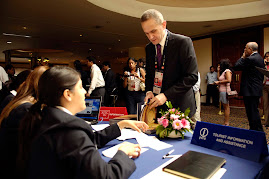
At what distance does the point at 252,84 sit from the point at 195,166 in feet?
10.5

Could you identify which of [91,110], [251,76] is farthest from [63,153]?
[251,76]

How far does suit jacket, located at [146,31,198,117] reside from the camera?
1.51m

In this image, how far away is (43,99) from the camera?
784mm

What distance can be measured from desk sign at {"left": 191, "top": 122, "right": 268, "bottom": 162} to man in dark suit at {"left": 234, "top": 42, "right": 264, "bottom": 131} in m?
2.67

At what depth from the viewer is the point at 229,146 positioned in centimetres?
103

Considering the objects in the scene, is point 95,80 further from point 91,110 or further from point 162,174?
point 162,174

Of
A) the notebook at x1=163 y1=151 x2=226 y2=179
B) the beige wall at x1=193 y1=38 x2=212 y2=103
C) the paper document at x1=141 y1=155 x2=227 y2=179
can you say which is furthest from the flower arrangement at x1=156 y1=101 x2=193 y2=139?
the beige wall at x1=193 y1=38 x2=212 y2=103

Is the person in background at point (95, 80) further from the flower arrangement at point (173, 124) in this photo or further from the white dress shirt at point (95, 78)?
the flower arrangement at point (173, 124)

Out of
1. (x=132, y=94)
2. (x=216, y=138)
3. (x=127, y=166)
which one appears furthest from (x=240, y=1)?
(x=127, y=166)

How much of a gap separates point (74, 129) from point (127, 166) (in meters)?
0.28

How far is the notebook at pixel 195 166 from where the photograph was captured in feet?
2.49

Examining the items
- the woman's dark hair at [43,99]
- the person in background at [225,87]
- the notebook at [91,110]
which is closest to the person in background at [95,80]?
the notebook at [91,110]

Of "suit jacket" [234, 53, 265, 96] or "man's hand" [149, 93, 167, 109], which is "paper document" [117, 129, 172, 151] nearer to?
"man's hand" [149, 93, 167, 109]

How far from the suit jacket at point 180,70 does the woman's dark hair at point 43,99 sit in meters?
0.87
